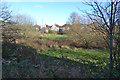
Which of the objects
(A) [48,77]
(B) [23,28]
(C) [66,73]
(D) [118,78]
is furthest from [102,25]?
(B) [23,28]

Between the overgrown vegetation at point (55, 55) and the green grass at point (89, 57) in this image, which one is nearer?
the overgrown vegetation at point (55, 55)

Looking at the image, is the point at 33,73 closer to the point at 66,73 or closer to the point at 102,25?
the point at 66,73

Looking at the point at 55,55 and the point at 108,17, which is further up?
the point at 108,17

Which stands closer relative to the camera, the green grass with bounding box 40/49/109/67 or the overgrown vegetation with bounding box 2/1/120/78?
the overgrown vegetation with bounding box 2/1/120/78

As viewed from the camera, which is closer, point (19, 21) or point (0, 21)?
point (0, 21)

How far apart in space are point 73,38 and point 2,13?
7.94 meters

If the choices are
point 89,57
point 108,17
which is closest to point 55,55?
point 89,57

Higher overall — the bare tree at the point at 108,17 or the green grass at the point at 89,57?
the bare tree at the point at 108,17

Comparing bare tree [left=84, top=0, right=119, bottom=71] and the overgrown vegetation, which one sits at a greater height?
bare tree [left=84, top=0, right=119, bottom=71]

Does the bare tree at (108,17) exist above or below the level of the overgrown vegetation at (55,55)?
above

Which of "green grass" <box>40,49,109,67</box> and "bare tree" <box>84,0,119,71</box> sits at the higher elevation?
"bare tree" <box>84,0,119,71</box>

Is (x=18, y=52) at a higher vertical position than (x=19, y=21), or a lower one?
lower

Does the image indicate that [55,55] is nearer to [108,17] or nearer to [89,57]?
[89,57]

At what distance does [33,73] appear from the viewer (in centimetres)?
302
